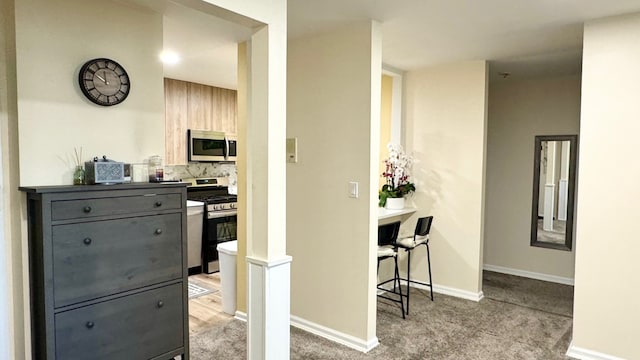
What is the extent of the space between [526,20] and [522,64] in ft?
4.87

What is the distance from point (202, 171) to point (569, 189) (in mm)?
4555

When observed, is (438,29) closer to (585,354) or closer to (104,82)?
(104,82)

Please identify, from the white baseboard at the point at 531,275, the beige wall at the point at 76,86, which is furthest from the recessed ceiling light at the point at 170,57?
the white baseboard at the point at 531,275

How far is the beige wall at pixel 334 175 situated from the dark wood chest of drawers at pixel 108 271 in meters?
1.05

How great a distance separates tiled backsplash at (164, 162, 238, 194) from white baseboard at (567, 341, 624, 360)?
12.8 ft

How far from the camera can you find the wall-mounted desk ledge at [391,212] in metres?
4.03

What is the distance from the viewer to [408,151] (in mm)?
4574

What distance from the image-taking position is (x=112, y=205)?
238cm

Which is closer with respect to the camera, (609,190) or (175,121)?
(609,190)

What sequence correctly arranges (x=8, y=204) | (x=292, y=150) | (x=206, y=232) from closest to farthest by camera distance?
(x=8, y=204) < (x=292, y=150) < (x=206, y=232)

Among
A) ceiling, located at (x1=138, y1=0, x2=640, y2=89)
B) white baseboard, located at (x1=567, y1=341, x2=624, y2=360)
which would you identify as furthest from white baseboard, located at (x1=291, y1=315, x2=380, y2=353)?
ceiling, located at (x1=138, y1=0, x2=640, y2=89)

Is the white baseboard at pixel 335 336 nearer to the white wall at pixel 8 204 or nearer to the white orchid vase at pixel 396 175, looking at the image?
the white orchid vase at pixel 396 175

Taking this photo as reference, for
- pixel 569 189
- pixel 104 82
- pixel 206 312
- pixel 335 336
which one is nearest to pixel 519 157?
pixel 569 189

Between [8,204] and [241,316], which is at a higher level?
[8,204]
